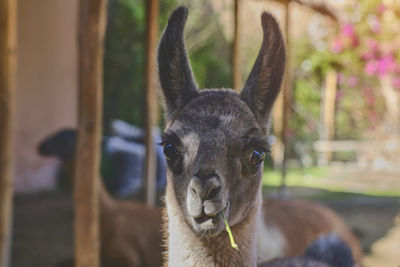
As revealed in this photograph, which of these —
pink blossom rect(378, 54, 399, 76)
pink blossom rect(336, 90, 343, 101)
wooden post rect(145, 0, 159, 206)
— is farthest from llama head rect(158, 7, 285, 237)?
pink blossom rect(336, 90, 343, 101)

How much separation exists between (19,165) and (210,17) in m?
6.45

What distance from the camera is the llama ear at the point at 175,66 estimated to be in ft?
2.58

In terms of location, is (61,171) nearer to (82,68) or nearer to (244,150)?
(82,68)

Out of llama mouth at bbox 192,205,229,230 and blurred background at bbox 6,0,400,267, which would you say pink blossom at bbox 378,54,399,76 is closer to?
blurred background at bbox 6,0,400,267

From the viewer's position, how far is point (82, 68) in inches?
112

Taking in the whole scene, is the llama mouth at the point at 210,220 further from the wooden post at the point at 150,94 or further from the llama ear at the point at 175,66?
the wooden post at the point at 150,94

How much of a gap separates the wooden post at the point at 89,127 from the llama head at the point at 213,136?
1993 mm

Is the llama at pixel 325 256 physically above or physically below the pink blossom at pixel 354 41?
below

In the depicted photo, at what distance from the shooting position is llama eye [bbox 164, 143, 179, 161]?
36.0 inches

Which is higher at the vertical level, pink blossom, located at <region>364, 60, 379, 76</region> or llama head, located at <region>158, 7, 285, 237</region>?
pink blossom, located at <region>364, 60, 379, 76</region>

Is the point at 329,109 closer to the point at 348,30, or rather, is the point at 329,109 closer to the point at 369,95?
the point at 369,95

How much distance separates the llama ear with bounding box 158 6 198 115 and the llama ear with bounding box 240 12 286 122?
121 mm

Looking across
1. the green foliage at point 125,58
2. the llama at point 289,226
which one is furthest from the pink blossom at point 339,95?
the llama at point 289,226

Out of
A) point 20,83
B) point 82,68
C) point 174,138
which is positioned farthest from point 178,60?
point 20,83
